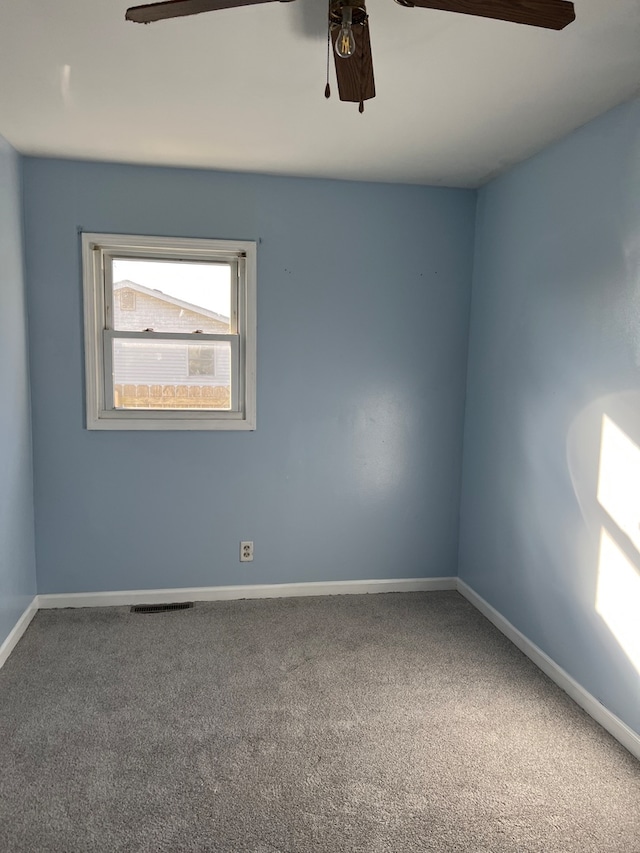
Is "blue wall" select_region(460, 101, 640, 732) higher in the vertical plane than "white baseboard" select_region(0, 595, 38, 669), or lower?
higher

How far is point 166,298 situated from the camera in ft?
10.3

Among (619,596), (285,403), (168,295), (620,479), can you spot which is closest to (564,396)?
(620,479)

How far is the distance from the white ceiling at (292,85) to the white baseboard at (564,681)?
236 centimetres

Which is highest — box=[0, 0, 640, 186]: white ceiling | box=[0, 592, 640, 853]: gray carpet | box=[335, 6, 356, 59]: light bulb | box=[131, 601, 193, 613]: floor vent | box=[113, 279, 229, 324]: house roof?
box=[0, 0, 640, 186]: white ceiling

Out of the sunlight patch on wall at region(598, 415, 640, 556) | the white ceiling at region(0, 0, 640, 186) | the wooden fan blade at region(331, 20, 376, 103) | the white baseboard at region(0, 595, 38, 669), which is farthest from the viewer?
the white baseboard at region(0, 595, 38, 669)

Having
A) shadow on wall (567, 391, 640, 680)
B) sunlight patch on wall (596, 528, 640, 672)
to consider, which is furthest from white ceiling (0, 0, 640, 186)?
sunlight patch on wall (596, 528, 640, 672)

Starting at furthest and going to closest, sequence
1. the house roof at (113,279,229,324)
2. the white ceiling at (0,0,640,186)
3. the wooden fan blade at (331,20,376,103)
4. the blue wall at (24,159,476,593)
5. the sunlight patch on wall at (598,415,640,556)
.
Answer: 1. the house roof at (113,279,229,324)
2. the blue wall at (24,159,476,593)
3. the sunlight patch on wall at (598,415,640,556)
4. the white ceiling at (0,0,640,186)
5. the wooden fan blade at (331,20,376,103)

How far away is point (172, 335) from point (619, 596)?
2514mm

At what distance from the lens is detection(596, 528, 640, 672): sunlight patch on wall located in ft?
6.80

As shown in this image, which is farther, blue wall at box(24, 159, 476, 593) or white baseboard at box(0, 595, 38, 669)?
blue wall at box(24, 159, 476, 593)

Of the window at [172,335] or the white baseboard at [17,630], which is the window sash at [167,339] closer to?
the window at [172,335]

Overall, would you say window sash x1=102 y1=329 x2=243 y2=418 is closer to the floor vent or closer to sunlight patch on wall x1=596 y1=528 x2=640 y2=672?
the floor vent

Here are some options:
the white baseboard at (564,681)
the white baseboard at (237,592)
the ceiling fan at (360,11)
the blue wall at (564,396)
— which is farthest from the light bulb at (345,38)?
the white baseboard at (237,592)

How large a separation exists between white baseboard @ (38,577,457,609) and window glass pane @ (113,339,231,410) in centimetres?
108
